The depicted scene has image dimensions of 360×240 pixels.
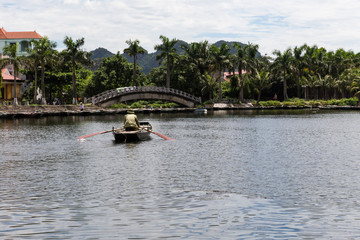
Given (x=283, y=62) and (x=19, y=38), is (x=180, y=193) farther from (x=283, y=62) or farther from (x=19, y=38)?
(x=19, y=38)

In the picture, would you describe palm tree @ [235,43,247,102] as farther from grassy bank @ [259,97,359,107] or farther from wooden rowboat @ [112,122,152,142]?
wooden rowboat @ [112,122,152,142]

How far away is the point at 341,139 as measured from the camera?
42719 millimetres

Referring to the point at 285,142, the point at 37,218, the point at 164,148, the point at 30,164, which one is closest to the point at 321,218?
the point at 37,218

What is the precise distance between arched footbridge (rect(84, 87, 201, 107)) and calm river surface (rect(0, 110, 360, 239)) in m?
63.0

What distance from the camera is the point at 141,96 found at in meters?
105

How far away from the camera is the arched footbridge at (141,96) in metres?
98.6

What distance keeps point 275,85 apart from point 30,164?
4289 inches

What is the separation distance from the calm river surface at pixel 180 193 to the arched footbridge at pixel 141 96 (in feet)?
207

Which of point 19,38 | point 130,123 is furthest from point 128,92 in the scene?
point 130,123

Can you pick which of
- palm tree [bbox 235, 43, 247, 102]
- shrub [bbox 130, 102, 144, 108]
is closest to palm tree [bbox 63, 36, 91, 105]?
shrub [bbox 130, 102, 144, 108]

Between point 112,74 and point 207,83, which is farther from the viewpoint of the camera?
point 207,83

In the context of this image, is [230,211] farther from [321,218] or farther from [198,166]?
[198,166]

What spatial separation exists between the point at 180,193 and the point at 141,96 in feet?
284

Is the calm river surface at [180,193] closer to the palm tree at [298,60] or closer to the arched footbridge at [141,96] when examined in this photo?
the arched footbridge at [141,96]
